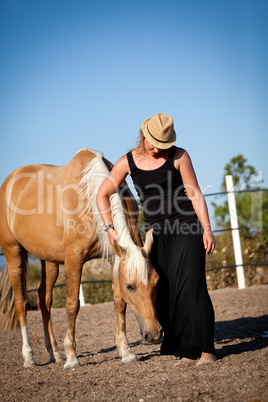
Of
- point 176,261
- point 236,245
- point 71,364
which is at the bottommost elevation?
point 71,364

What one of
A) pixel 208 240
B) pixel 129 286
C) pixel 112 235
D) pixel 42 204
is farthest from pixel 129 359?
pixel 42 204

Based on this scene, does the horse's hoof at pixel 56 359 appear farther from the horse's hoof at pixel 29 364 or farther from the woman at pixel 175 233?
the woman at pixel 175 233

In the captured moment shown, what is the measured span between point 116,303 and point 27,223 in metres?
1.40

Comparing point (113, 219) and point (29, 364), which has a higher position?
point (113, 219)

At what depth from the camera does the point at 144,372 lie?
→ 3.12 m

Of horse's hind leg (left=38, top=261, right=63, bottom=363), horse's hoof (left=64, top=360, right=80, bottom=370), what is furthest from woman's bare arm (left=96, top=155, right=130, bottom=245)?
horse's hind leg (left=38, top=261, right=63, bottom=363)

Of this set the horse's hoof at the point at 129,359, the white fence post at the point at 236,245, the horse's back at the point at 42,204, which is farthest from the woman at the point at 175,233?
the white fence post at the point at 236,245

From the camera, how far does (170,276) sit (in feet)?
10.7

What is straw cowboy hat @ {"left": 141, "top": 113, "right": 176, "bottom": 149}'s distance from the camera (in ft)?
10.1

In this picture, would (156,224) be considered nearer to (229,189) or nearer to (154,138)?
(154,138)

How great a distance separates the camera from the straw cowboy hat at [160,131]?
308 cm

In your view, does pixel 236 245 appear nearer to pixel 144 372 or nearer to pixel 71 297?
pixel 71 297

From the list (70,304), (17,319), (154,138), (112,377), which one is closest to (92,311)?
(17,319)

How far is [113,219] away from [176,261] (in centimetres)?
62
